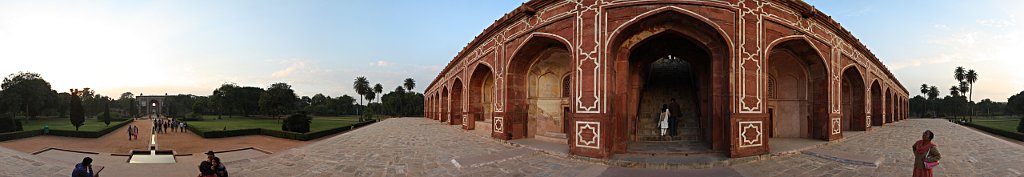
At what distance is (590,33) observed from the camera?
31.0ft

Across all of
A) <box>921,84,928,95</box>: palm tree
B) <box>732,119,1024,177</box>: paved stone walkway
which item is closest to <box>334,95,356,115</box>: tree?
<box>732,119,1024,177</box>: paved stone walkway

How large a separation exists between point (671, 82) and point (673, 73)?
76cm

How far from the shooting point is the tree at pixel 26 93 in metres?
34.4

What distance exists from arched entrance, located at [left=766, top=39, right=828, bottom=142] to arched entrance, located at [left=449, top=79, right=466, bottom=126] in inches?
595

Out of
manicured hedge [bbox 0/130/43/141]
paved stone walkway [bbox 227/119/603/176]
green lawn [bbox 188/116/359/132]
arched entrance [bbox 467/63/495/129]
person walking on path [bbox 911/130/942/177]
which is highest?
arched entrance [bbox 467/63/495/129]

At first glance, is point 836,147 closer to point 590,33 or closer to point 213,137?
point 590,33

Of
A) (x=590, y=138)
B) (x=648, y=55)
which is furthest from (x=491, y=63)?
(x=590, y=138)

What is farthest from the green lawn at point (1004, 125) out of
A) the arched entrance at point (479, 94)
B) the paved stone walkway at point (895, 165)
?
the arched entrance at point (479, 94)

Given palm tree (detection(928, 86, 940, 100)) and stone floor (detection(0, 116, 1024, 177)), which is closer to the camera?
stone floor (detection(0, 116, 1024, 177))

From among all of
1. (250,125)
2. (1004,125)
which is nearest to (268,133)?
(250,125)

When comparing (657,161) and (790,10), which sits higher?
(790,10)

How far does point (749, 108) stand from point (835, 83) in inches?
261

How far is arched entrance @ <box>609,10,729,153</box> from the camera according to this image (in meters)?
9.40

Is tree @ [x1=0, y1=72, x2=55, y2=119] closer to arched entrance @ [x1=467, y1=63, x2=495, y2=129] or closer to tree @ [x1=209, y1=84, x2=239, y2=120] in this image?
tree @ [x1=209, y1=84, x2=239, y2=120]
